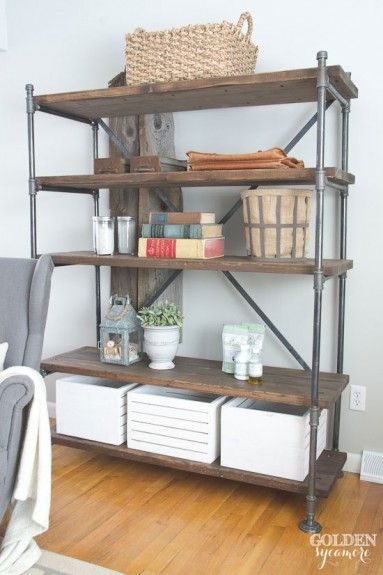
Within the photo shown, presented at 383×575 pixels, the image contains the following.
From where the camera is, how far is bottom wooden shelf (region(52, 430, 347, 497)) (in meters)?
2.26

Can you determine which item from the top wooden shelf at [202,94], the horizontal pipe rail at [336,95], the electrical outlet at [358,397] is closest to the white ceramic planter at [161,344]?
the electrical outlet at [358,397]

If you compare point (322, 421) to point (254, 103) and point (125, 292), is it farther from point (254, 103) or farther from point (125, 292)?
point (254, 103)

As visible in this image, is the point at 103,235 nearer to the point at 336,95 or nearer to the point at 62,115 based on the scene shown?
the point at 62,115

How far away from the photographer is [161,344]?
8.46ft

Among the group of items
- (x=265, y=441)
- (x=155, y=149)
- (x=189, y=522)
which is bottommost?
(x=189, y=522)

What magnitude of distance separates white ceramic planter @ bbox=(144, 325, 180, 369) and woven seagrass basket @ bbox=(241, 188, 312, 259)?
1.66ft

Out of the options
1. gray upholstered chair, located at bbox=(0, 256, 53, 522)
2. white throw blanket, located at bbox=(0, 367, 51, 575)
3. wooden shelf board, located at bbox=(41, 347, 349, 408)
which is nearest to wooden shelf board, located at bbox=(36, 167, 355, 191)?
gray upholstered chair, located at bbox=(0, 256, 53, 522)

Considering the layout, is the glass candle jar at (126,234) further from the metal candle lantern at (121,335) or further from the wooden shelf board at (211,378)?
the wooden shelf board at (211,378)

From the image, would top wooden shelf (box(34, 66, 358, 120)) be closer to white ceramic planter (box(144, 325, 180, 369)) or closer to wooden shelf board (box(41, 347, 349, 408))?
white ceramic planter (box(144, 325, 180, 369))

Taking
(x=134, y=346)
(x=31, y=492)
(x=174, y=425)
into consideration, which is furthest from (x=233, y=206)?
(x=31, y=492)

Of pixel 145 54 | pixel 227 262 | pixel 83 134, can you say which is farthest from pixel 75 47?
pixel 227 262

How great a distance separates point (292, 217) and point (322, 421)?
811mm

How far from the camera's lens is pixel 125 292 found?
117 inches

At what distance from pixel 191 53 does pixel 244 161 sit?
45 cm
